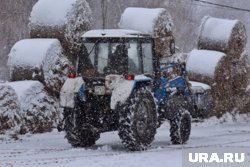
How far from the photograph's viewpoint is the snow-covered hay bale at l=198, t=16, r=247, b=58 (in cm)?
2286

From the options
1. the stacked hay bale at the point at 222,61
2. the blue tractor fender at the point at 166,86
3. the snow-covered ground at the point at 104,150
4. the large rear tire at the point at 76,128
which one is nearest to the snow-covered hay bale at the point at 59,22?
the snow-covered ground at the point at 104,150

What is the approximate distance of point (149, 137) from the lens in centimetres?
1370


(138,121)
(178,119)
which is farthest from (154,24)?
(138,121)

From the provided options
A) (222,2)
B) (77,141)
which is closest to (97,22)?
(222,2)

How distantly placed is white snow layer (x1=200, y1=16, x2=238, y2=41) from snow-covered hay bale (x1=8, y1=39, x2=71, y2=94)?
7.08 metres

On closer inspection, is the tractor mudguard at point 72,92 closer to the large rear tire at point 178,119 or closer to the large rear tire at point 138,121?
the large rear tire at point 138,121

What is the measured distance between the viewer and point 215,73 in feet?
72.6

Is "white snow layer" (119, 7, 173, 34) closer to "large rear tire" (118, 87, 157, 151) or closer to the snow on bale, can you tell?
the snow on bale

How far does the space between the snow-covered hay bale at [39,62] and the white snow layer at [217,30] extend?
7.08 m

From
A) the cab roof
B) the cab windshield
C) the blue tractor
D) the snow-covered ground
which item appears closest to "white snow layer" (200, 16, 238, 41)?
the snow-covered ground

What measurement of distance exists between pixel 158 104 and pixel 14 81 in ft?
16.7

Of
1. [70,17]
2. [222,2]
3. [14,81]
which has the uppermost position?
[70,17]

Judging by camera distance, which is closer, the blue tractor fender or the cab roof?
the cab roof

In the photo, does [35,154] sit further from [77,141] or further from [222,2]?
[222,2]
